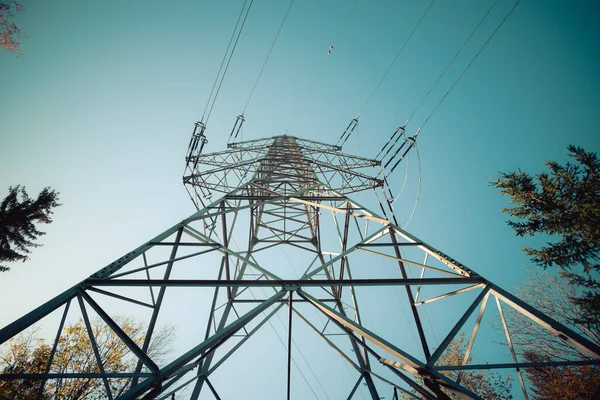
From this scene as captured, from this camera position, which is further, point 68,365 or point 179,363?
point 68,365

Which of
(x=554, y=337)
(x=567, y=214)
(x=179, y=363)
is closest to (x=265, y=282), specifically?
(x=179, y=363)

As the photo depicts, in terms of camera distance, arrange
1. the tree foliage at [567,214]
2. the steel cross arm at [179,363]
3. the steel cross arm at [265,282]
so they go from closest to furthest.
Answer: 1. the steel cross arm at [179,363]
2. the steel cross arm at [265,282]
3. the tree foliage at [567,214]

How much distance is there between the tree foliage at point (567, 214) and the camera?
800cm

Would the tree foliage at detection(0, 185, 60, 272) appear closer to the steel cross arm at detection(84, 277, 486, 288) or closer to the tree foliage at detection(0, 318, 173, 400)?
the tree foliage at detection(0, 318, 173, 400)

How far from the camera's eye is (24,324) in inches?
96.9

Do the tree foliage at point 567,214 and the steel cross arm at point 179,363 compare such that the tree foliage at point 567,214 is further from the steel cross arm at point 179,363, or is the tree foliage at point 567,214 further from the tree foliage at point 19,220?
the tree foliage at point 19,220

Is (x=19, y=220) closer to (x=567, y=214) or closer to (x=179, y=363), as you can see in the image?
(x=179, y=363)

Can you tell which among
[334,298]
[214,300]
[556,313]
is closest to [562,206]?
[556,313]

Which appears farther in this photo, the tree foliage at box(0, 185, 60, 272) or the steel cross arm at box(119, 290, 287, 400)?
the tree foliage at box(0, 185, 60, 272)

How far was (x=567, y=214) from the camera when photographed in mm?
8734

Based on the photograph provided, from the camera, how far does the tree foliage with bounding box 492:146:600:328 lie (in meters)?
8.00

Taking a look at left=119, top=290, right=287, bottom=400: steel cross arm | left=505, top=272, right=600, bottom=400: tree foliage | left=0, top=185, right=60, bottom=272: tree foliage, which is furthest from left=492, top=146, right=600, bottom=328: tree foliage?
left=0, top=185, right=60, bottom=272: tree foliage

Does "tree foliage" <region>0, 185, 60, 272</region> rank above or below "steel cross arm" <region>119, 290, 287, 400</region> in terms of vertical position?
above

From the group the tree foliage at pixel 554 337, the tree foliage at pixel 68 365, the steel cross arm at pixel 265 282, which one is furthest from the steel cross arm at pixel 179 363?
the tree foliage at pixel 554 337
